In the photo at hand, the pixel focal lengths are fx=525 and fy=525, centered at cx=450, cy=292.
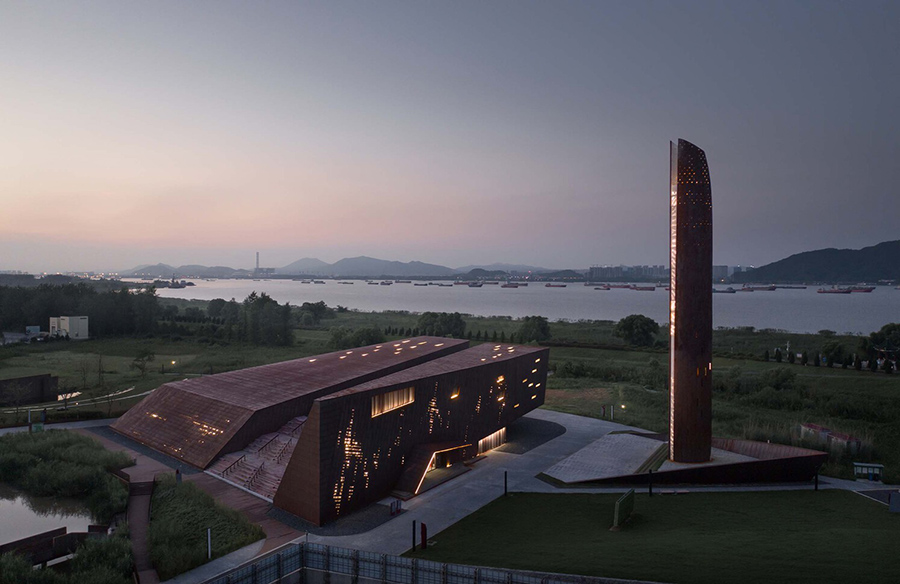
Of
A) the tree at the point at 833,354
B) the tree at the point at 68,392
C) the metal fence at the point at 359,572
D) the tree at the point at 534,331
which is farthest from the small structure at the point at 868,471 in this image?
the tree at the point at 68,392

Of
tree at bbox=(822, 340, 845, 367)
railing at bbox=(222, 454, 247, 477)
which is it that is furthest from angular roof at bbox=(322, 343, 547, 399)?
tree at bbox=(822, 340, 845, 367)

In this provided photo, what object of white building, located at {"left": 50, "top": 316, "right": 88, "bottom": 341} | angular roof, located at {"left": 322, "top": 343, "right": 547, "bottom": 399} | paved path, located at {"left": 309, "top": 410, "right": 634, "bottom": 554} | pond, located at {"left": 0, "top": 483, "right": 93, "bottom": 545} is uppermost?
angular roof, located at {"left": 322, "top": 343, "right": 547, "bottom": 399}

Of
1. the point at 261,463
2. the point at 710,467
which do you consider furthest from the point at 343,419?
the point at 710,467

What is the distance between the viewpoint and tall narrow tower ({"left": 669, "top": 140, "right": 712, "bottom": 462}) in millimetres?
19906

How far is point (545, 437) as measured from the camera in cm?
2702

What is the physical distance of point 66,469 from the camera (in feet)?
62.0

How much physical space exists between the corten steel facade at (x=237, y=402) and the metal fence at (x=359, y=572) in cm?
1042

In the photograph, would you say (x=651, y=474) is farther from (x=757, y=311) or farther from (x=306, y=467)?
(x=757, y=311)

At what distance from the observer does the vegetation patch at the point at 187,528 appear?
43.4 feet

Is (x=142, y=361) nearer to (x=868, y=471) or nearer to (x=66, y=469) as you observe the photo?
(x=66, y=469)

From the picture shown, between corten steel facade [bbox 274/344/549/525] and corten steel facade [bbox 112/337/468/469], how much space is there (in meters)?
4.11

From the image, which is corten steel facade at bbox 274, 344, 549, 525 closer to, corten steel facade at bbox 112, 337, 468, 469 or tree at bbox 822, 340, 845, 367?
corten steel facade at bbox 112, 337, 468, 469

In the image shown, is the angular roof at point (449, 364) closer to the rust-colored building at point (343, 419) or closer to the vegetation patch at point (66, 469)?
the rust-colored building at point (343, 419)

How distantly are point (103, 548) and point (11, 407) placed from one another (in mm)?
24980
